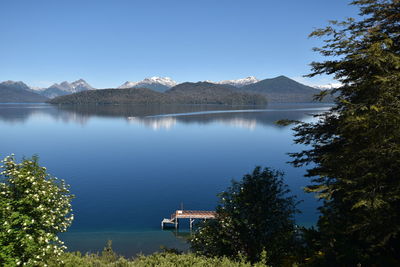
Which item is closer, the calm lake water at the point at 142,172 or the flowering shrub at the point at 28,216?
the flowering shrub at the point at 28,216

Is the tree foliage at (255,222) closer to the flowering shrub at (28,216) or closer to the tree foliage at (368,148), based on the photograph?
the tree foliage at (368,148)

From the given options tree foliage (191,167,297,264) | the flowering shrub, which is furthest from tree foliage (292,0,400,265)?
the flowering shrub

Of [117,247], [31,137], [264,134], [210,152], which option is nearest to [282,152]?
[210,152]

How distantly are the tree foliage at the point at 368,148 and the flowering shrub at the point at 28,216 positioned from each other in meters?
15.5

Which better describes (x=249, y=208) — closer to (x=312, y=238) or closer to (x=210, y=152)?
(x=312, y=238)

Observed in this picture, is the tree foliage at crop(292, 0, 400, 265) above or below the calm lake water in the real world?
above

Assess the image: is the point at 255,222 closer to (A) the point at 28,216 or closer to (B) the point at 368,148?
(B) the point at 368,148

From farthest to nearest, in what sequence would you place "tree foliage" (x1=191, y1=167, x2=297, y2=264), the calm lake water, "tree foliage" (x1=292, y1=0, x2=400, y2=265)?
the calm lake water < "tree foliage" (x1=191, y1=167, x2=297, y2=264) < "tree foliage" (x1=292, y1=0, x2=400, y2=265)

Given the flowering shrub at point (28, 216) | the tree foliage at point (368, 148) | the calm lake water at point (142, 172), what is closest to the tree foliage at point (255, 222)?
the tree foliage at point (368, 148)

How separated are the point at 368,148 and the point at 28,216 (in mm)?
18709

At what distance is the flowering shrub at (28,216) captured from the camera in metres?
15.0

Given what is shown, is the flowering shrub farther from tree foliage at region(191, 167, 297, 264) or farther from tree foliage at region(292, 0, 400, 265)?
tree foliage at region(292, 0, 400, 265)

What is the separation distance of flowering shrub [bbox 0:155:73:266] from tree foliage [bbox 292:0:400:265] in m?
15.5

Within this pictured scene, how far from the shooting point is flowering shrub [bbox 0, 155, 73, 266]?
15.0 meters
